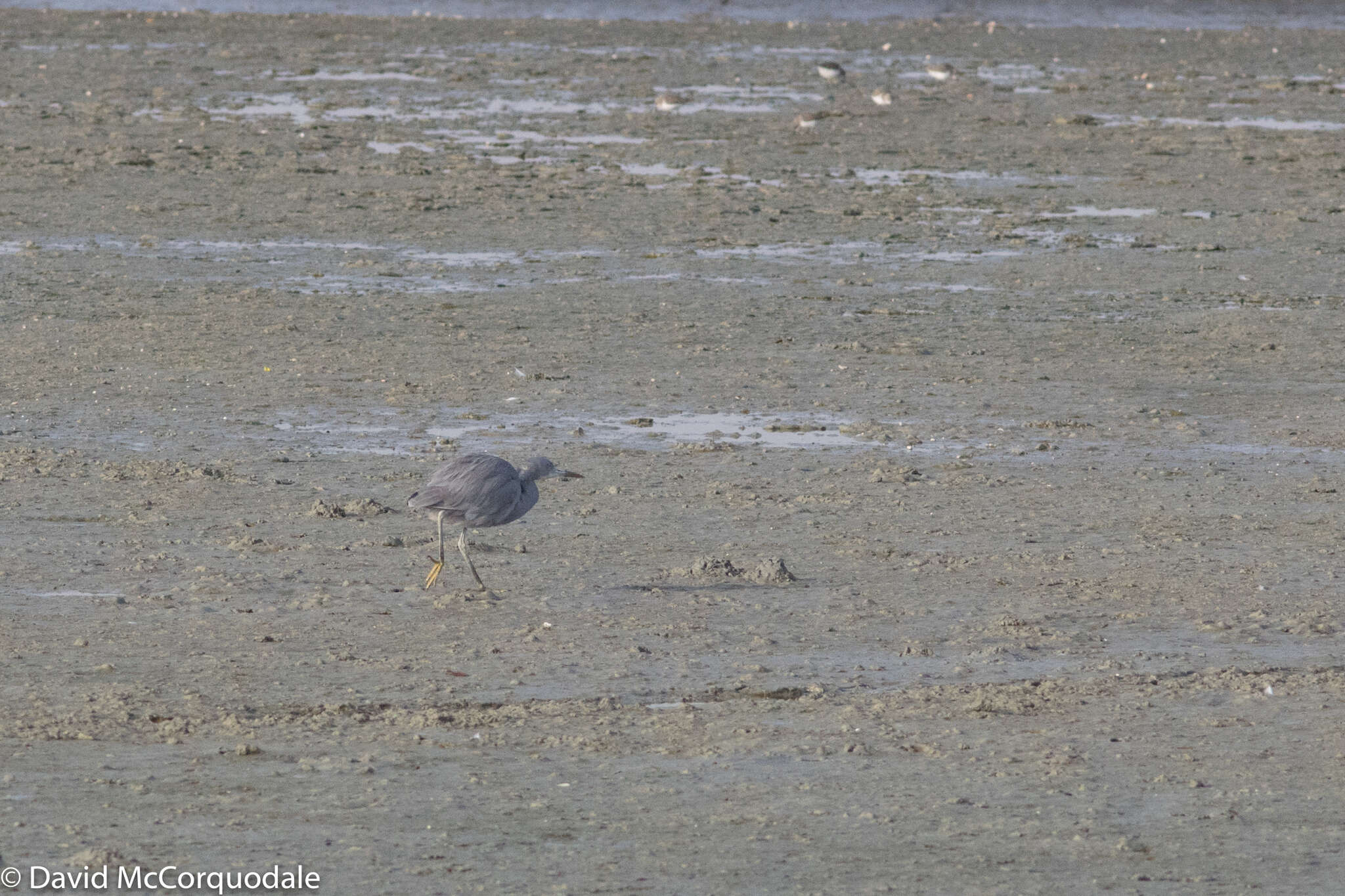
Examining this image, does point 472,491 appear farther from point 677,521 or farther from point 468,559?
point 677,521

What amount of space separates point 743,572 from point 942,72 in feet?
65.8

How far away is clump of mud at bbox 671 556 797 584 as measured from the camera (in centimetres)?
680

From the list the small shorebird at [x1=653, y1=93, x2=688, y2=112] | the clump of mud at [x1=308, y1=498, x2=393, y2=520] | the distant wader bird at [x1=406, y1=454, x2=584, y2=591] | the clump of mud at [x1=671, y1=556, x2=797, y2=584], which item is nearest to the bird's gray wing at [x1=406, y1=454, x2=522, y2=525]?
the distant wader bird at [x1=406, y1=454, x2=584, y2=591]

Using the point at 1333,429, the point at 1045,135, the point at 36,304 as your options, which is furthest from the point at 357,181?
the point at 1333,429

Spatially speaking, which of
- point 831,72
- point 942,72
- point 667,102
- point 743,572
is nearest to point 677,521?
point 743,572

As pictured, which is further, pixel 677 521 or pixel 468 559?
pixel 677 521

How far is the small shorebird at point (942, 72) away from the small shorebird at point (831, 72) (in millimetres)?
1317

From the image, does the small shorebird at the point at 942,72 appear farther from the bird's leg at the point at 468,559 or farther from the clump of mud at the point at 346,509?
the bird's leg at the point at 468,559

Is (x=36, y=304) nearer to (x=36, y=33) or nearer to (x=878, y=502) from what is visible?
(x=878, y=502)

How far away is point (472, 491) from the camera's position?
21.4ft

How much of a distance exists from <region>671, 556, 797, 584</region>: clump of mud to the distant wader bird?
669mm

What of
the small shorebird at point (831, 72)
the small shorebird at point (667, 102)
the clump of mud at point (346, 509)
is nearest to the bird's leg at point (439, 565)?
the clump of mud at point (346, 509)

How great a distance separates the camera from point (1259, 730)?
18.2 ft

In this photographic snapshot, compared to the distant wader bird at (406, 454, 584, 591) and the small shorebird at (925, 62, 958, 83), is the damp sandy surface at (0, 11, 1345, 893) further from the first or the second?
the small shorebird at (925, 62, 958, 83)
